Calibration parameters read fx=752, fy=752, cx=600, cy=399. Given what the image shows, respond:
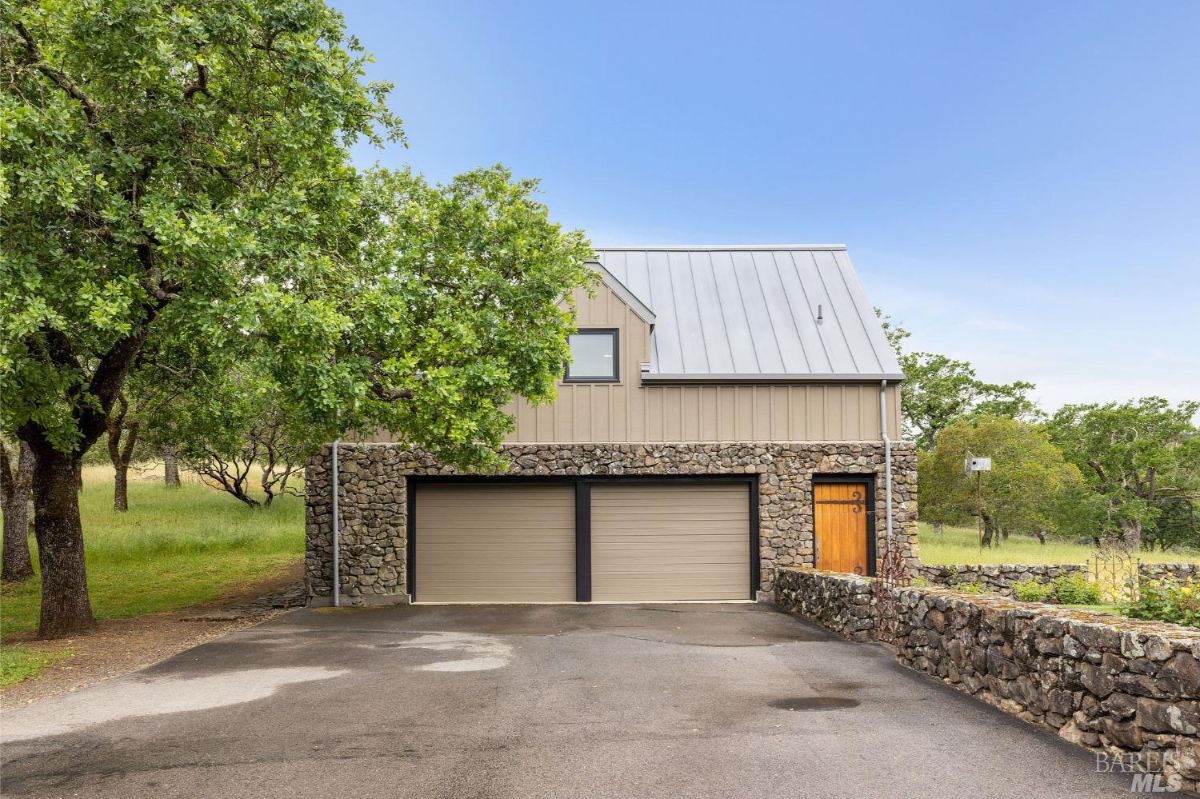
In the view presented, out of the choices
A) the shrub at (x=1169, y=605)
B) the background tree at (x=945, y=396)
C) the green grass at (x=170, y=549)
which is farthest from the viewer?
the background tree at (x=945, y=396)

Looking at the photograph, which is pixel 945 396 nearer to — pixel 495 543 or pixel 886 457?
pixel 886 457

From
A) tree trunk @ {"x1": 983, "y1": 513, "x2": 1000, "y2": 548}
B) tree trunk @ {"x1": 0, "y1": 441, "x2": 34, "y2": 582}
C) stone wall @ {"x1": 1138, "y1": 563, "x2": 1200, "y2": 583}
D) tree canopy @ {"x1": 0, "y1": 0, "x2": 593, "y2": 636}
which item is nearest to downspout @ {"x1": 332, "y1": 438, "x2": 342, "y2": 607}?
Result: tree canopy @ {"x1": 0, "y1": 0, "x2": 593, "y2": 636}

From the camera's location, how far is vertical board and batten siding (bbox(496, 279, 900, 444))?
46.1ft

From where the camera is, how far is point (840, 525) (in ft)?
Result: 46.2

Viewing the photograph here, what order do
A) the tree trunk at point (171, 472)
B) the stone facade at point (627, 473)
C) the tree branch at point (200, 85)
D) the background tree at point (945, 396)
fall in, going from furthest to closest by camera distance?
1. the background tree at point (945, 396)
2. the tree trunk at point (171, 472)
3. the stone facade at point (627, 473)
4. the tree branch at point (200, 85)

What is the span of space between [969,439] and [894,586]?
62.5ft

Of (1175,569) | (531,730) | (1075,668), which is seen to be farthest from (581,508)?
(1175,569)

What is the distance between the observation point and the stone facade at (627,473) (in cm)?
1373

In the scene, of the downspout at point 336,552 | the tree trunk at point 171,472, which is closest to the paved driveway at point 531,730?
the downspout at point 336,552

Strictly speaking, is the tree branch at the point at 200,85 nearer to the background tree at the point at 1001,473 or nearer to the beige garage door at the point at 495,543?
the beige garage door at the point at 495,543

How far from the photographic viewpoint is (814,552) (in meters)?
14.0

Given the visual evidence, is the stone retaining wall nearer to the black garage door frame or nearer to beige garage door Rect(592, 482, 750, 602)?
the black garage door frame

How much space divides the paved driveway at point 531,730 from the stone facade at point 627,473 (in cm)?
423

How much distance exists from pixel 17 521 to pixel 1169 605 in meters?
19.9
